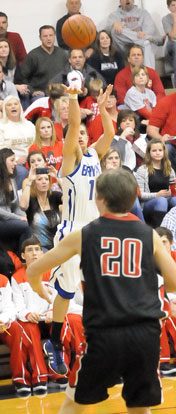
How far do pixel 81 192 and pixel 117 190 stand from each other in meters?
2.24

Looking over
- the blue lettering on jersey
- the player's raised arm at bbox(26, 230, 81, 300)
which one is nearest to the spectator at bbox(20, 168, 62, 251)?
the blue lettering on jersey

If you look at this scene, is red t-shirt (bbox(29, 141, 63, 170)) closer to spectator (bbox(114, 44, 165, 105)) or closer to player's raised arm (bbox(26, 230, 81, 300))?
spectator (bbox(114, 44, 165, 105))

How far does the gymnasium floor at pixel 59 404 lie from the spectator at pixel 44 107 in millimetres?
4567

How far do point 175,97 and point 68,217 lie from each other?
487cm

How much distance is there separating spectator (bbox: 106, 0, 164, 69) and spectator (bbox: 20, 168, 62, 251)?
15.1ft

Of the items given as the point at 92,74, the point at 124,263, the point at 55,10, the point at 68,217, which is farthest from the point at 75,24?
the point at 124,263

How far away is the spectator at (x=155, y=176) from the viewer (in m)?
9.88

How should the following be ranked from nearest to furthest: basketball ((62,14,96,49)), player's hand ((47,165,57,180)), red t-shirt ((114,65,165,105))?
1. player's hand ((47,165,57,180))
2. basketball ((62,14,96,49))
3. red t-shirt ((114,65,165,105))

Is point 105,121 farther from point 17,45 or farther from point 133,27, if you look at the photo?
point 133,27

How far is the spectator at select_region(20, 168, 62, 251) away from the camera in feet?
29.8

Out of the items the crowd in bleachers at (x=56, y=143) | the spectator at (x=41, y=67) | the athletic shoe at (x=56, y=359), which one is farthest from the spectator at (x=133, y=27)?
the athletic shoe at (x=56, y=359)

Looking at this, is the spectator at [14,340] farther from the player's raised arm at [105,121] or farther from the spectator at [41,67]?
the spectator at [41,67]

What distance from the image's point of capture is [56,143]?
1027cm

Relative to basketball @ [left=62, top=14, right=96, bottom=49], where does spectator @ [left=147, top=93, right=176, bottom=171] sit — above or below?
below
